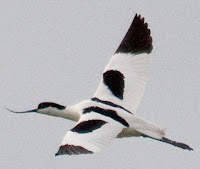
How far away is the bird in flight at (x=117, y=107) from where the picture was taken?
22484 millimetres

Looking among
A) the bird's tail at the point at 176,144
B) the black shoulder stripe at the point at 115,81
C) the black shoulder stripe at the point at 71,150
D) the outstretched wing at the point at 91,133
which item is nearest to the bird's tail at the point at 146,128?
the bird's tail at the point at 176,144

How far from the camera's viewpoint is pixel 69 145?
22094 mm

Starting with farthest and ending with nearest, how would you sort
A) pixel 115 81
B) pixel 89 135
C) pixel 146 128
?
pixel 115 81
pixel 146 128
pixel 89 135

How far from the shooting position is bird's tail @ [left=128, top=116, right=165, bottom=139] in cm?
2370

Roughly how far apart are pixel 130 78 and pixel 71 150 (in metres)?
4.01

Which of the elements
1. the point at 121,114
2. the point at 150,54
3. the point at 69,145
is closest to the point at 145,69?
the point at 150,54

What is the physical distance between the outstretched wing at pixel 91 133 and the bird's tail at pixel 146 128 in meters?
0.31

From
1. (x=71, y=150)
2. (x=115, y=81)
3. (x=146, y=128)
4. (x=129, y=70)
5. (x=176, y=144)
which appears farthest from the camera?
(x=129, y=70)

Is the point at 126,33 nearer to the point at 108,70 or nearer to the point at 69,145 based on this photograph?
the point at 108,70

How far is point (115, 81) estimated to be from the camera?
83.4 feet

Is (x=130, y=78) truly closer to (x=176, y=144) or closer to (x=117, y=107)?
(x=117, y=107)

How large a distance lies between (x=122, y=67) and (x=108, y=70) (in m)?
0.29

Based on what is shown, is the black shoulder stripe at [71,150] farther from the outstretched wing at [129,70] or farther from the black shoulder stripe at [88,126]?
the outstretched wing at [129,70]

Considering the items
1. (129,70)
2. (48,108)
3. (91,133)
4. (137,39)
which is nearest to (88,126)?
(91,133)
